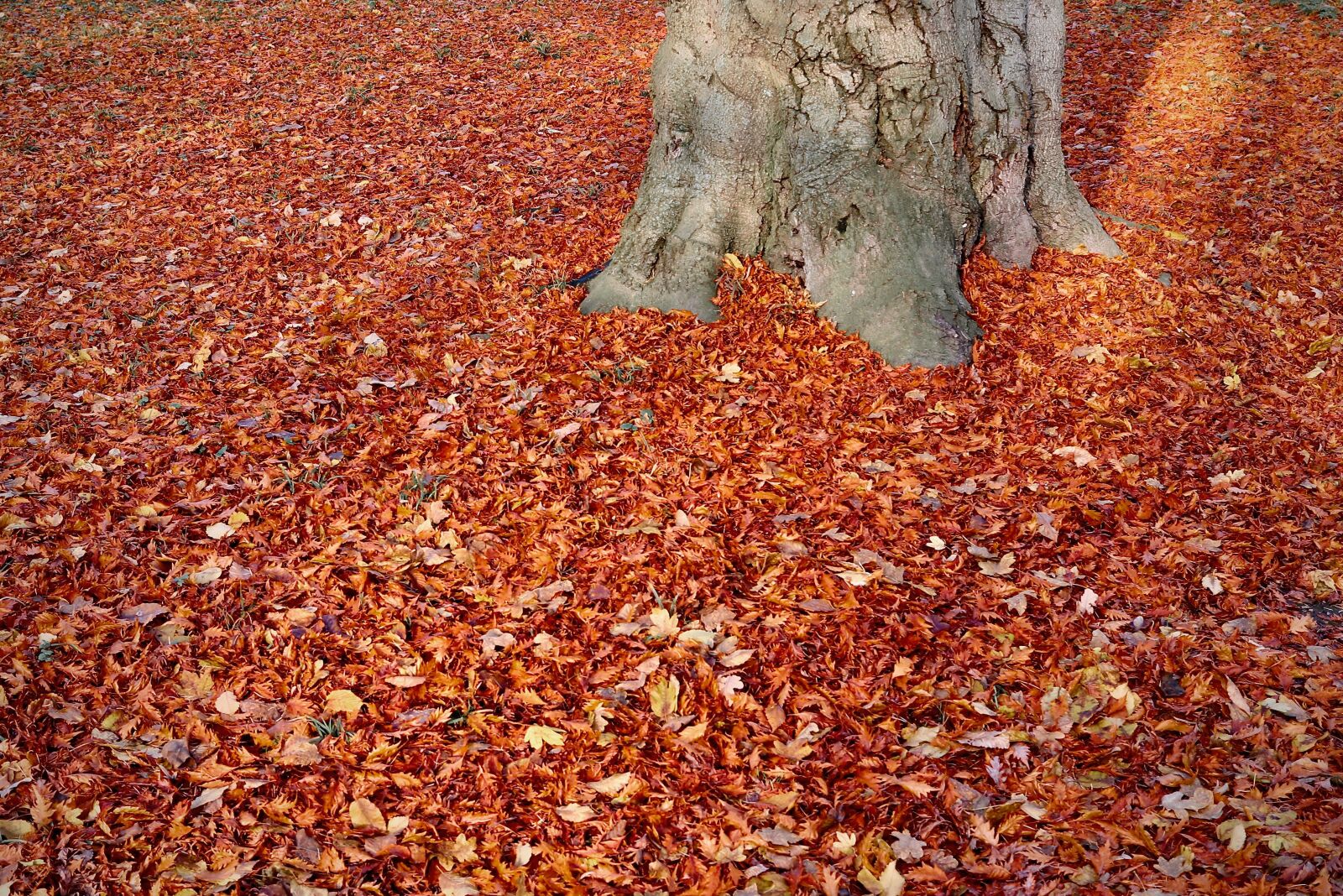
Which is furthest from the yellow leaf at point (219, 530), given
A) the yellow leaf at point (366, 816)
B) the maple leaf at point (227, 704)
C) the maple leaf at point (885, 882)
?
the maple leaf at point (885, 882)

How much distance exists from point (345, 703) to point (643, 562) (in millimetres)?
1169

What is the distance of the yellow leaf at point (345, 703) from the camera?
2.88 meters

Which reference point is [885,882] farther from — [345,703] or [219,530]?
[219,530]

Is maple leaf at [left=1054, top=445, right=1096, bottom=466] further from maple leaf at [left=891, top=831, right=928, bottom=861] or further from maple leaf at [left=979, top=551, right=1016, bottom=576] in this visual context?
maple leaf at [left=891, top=831, right=928, bottom=861]

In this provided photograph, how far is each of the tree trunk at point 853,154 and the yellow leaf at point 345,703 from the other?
253cm

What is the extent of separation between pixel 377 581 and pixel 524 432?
1003 mm

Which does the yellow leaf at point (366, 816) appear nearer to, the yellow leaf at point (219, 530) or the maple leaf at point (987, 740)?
the yellow leaf at point (219, 530)

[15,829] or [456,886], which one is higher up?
[456,886]

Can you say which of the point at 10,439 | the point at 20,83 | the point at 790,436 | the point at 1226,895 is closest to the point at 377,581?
the point at 790,436

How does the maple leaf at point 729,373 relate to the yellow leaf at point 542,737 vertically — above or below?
above

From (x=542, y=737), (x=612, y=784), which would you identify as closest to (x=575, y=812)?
(x=612, y=784)

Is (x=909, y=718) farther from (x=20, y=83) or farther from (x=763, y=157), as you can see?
(x=20, y=83)

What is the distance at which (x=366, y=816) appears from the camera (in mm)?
2582

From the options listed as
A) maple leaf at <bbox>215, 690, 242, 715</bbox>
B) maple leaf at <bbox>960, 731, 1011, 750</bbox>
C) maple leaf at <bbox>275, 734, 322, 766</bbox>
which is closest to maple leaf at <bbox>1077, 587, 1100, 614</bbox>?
maple leaf at <bbox>960, 731, 1011, 750</bbox>
